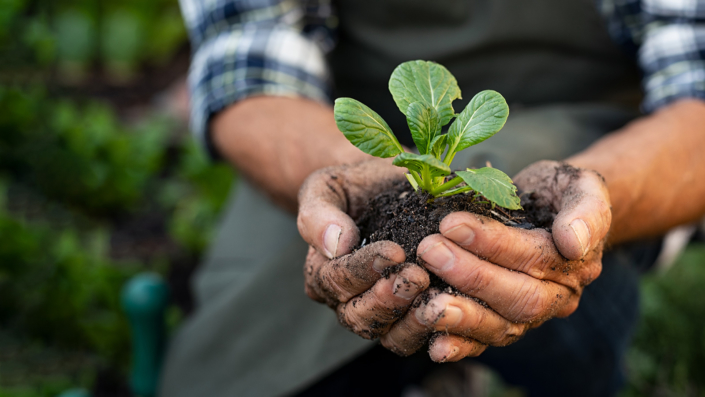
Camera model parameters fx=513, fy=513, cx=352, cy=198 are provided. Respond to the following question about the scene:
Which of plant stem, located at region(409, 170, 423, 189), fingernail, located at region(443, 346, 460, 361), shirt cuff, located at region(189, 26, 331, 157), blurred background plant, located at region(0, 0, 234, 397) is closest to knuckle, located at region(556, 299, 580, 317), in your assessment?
fingernail, located at region(443, 346, 460, 361)

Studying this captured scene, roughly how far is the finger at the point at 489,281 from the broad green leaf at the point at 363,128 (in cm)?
21

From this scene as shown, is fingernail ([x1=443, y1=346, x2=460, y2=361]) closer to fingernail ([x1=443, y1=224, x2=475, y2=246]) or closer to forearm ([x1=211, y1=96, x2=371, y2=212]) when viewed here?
fingernail ([x1=443, y1=224, x2=475, y2=246])

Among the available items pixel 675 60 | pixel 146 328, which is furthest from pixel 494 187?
pixel 146 328

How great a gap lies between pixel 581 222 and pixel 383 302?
377 mm

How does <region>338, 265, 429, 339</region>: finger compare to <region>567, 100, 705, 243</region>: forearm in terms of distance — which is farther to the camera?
<region>567, 100, 705, 243</region>: forearm

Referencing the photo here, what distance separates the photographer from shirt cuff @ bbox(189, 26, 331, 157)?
5.93ft

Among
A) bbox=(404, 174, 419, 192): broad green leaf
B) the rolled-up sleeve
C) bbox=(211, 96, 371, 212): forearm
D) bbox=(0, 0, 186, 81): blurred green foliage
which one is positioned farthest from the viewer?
bbox=(0, 0, 186, 81): blurred green foliage

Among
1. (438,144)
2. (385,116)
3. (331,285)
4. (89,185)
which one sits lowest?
(89,185)

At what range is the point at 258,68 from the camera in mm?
1826

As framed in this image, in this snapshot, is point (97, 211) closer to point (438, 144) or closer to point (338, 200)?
point (338, 200)

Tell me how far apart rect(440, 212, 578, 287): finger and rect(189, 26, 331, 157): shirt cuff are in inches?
42.4

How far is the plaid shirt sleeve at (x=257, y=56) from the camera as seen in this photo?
181cm

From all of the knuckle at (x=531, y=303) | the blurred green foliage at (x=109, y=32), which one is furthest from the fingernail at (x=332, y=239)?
the blurred green foliage at (x=109, y=32)

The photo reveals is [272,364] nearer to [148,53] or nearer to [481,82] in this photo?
[481,82]
